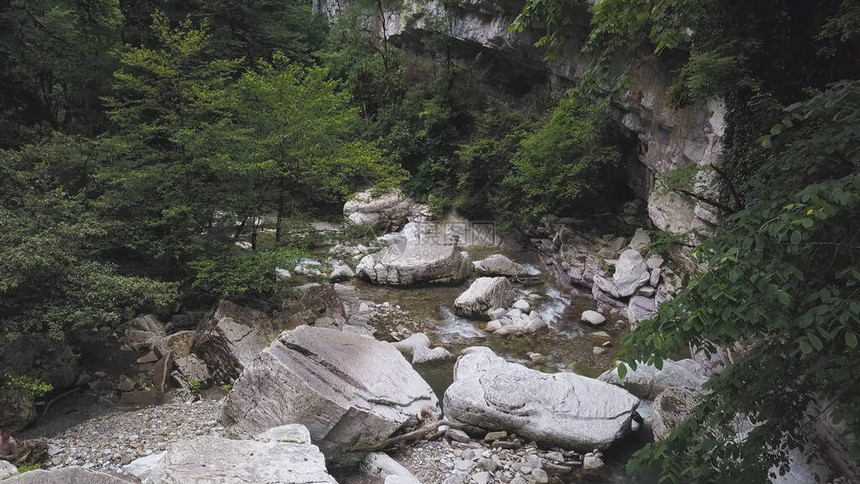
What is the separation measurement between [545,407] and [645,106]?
26.0ft

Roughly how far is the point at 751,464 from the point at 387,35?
87.1 feet

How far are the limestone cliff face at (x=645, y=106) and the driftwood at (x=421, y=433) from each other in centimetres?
542

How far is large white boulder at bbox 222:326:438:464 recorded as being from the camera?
20.7 ft

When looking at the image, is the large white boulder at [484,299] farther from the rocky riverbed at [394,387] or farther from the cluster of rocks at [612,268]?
the cluster of rocks at [612,268]

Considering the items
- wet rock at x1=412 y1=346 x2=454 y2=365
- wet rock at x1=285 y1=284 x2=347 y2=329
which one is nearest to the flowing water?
wet rock at x1=412 y1=346 x2=454 y2=365

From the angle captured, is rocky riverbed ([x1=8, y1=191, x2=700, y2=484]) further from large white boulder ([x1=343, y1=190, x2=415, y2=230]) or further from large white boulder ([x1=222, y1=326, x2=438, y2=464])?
large white boulder ([x1=343, y1=190, x2=415, y2=230])

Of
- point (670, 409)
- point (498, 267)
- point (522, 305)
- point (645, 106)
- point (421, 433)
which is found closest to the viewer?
point (670, 409)

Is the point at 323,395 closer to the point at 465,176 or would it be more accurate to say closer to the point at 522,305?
the point at 522,305

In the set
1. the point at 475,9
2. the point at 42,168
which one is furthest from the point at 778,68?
the point at 475,9

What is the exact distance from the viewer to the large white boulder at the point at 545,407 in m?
7.08

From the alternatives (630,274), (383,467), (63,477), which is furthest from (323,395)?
(630,274)

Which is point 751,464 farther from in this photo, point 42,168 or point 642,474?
point 42,168

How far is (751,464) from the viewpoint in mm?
3068

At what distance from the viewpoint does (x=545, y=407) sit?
741cm
